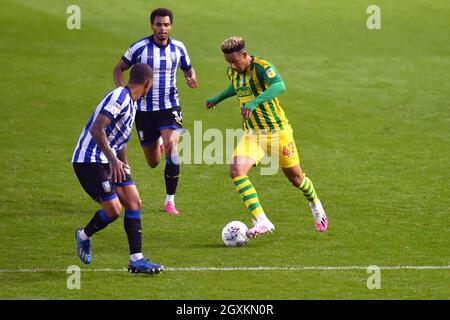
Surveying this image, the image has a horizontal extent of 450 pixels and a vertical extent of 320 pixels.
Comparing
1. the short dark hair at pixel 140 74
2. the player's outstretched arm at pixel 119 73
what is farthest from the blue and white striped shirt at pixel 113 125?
the player's outstretched arm at pixel 119 73

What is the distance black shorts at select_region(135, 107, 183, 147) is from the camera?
51.6 ft

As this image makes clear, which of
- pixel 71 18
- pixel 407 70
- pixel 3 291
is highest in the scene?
pixel 71 18

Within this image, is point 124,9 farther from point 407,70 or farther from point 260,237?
point 260,237

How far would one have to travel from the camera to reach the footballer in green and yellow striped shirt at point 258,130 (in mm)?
13383

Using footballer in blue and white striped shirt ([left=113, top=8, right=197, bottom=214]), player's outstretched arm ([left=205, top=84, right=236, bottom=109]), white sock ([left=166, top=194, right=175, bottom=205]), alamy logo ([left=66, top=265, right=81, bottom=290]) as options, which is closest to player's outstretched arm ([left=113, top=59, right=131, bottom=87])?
footballer in blue and white striped shirt ([left=113, top=8, right=197, bottom=214])

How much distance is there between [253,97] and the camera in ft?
45.3

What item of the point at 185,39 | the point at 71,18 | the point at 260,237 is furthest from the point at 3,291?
the point at 71,18

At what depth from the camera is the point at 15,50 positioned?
97.2 ft

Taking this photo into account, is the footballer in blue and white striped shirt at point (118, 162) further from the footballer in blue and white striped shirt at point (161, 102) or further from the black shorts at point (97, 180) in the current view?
the footballer in blue and white striped shirt at point (161, 102)

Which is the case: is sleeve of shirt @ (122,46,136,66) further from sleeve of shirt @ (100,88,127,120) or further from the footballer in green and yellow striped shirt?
sleeve of shirt @ (100,88,127,120)

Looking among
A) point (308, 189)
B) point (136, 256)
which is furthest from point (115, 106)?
point (308, 189)

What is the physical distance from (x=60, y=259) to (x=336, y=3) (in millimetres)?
24332

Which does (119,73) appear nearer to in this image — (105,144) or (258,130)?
(258,130)

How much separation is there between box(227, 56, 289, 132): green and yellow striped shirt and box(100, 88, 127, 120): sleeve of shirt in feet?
8.04
